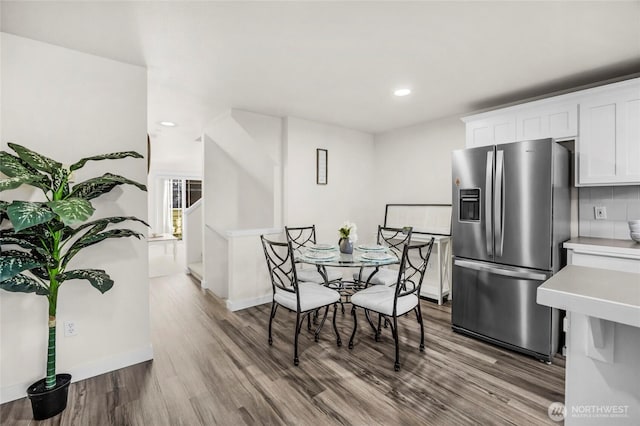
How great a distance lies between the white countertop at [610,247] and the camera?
7.09ft

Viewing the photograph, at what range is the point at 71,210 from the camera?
1552 mm

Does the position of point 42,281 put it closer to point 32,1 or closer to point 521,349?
point 32,1

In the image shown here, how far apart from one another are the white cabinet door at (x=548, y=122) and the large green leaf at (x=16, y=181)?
381 centimetres

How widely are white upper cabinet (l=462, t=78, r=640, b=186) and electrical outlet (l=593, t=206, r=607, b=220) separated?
0.37 m

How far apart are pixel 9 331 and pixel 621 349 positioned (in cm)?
323

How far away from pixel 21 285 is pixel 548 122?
4187mm

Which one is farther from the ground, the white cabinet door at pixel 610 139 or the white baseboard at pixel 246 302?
the white cabinet door at pixel 610 139

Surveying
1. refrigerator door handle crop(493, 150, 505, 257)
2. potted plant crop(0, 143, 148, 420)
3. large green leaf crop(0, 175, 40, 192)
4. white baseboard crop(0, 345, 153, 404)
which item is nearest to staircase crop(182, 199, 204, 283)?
white baseboard crop(0, 345, 153, 404)

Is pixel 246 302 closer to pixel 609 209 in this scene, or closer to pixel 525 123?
pixel 525 123

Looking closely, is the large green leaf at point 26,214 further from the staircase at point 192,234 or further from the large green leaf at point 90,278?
the staircase at point 192,234

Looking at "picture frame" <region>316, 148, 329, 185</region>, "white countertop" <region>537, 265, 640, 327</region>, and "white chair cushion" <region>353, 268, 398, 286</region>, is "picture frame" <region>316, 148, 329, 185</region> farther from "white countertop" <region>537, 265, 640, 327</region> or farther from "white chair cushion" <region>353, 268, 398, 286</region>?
"white countertop" <region>537, 265, 640, 327</region>

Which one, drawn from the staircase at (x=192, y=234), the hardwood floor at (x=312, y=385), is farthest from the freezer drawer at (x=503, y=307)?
the staircase at (x=192, y=234)

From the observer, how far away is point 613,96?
243 centimetres

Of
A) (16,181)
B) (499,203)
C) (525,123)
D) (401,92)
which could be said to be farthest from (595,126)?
(16,181)
